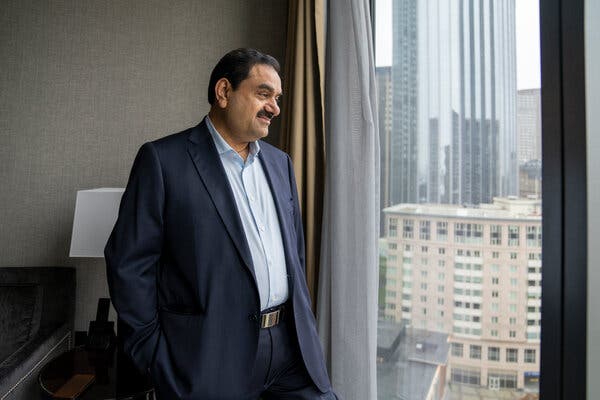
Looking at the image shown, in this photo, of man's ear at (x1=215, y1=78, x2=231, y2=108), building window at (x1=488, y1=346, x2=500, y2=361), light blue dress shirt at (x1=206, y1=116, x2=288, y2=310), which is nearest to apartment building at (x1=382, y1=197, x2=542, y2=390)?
building window at (x1=488, y1=346, x2=500, y2=361)

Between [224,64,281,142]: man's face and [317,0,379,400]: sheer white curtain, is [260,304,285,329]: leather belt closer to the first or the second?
[317,0,379,400]: sheer white curtain

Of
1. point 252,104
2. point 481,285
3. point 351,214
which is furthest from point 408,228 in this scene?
point 252,104

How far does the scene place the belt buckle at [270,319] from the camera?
54.3 inches

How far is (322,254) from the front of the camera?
6.46 feet

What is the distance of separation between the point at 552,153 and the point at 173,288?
1.26 meters

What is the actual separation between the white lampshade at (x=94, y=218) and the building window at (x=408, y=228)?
4.02 feet

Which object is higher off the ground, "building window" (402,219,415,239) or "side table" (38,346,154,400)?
"building window" (402,219,415,239)

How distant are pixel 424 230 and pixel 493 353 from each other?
19.7 inches

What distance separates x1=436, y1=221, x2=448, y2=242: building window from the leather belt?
667 mm

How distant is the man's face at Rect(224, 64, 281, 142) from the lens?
1.45 meters

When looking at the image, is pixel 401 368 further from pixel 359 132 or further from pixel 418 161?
pixel 359 132

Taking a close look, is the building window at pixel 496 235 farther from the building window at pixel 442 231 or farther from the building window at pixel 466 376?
the building window at pixel 466 376

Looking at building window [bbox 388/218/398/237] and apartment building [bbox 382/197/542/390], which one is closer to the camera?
apartment building [bbox 382/197/542/390]

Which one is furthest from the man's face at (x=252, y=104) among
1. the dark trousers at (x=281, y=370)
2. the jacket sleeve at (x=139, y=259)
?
the dark trousers at (x=281, y=370)
